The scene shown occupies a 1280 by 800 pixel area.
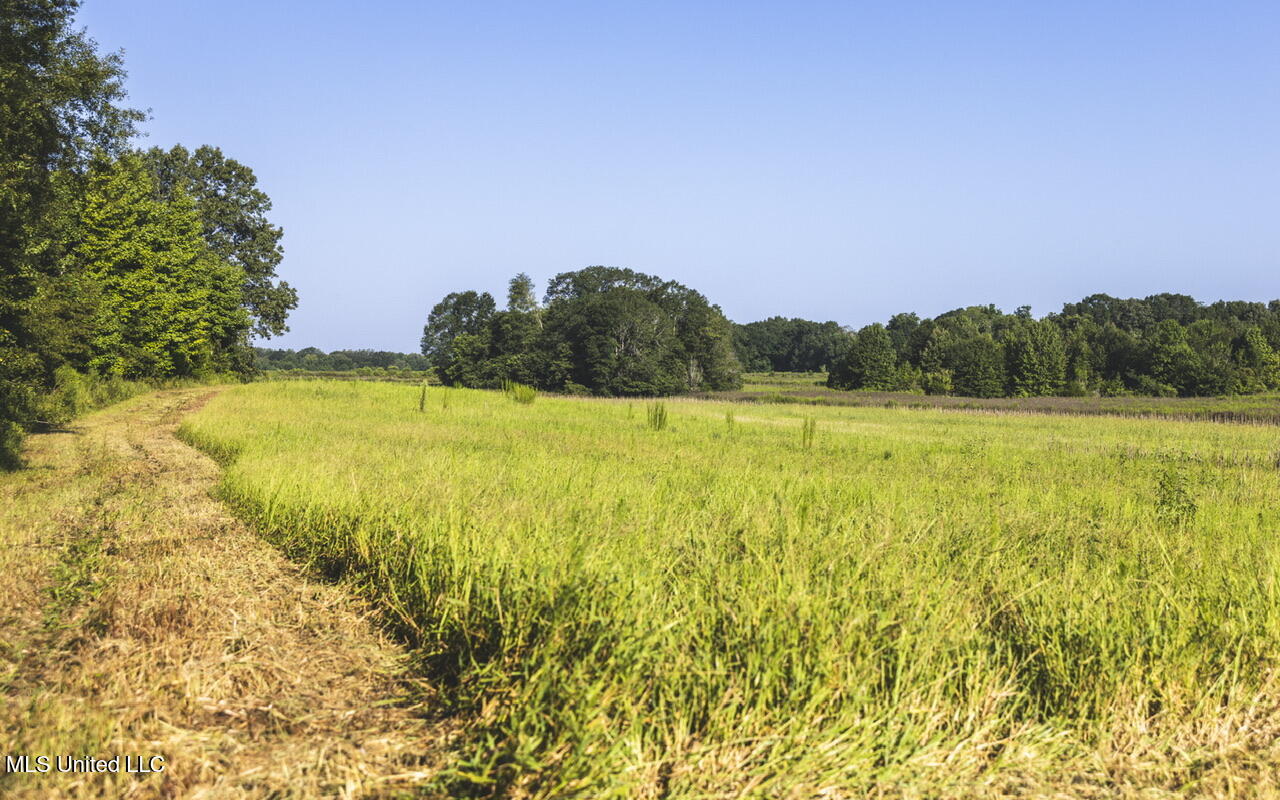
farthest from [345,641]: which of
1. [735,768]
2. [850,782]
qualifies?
[850,782]

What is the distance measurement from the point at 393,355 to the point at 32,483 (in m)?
178

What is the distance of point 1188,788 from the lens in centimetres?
308

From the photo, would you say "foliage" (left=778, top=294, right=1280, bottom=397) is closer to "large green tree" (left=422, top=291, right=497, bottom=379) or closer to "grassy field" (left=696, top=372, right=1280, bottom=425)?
"grassy field" (left=696, top=372, right=1280, bottom=425)

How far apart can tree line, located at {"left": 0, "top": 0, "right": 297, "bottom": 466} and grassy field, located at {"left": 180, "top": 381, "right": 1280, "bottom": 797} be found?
9389 millimetres

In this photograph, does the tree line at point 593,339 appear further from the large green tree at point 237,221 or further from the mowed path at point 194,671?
the mowed path at point 194,671

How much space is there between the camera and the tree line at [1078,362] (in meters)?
68.9

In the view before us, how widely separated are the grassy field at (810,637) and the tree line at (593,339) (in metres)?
64.9

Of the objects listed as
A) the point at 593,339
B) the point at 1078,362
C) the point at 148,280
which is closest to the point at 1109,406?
the point at 1078,362

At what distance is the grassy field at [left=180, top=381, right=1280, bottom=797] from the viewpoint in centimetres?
295

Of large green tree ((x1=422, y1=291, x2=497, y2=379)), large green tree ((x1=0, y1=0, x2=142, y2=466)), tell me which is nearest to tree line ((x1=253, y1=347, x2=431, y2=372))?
large green tree ((x1=422, y1=291, x2=497, y2=379))

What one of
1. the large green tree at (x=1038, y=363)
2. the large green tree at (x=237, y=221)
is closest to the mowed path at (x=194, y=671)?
the large green tree at (x=237, y=221)

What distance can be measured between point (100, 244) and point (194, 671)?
37677mm

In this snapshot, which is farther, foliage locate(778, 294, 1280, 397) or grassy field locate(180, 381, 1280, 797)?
foliage locate(778, 294, 1280, 397)

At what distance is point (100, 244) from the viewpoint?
111ft
